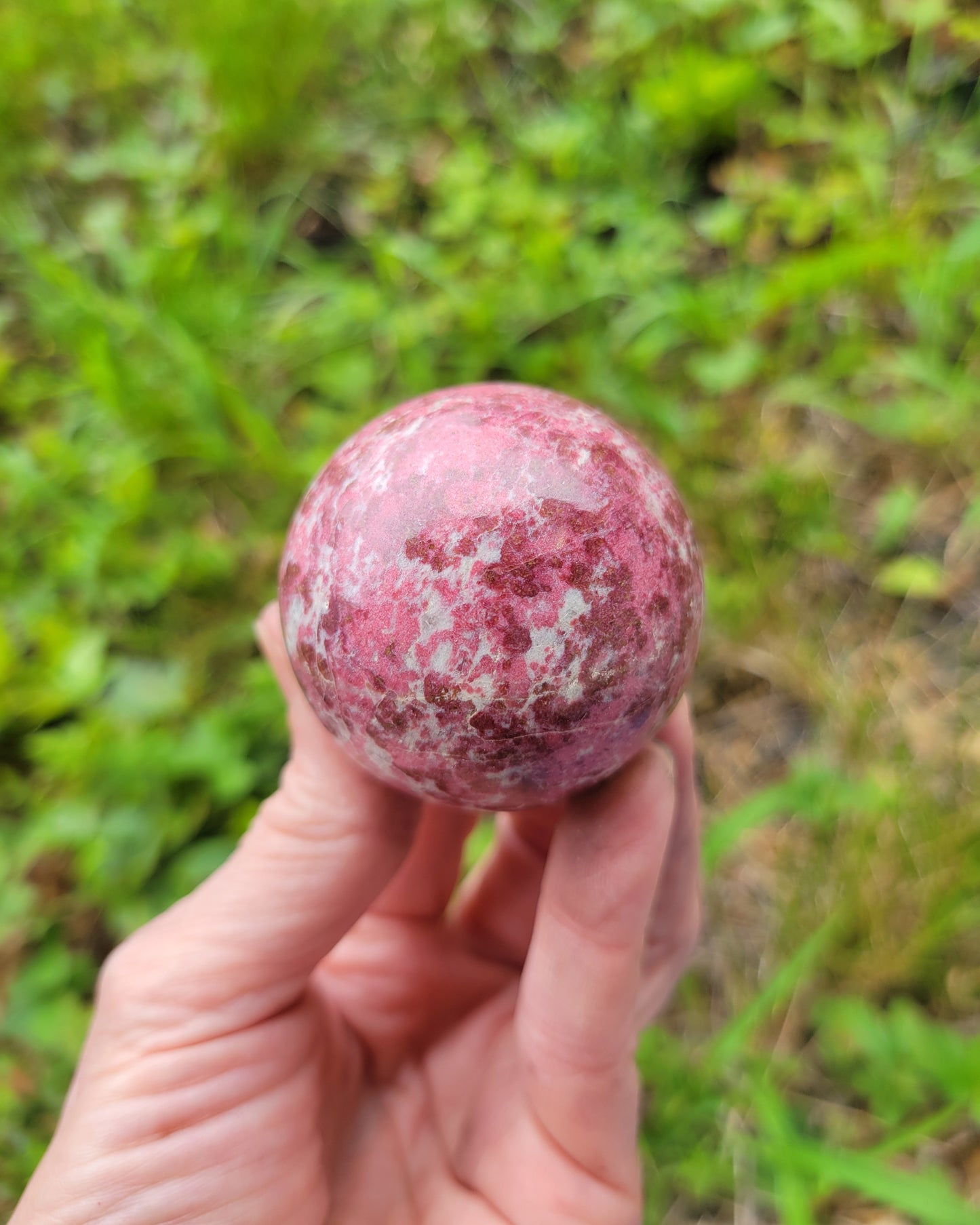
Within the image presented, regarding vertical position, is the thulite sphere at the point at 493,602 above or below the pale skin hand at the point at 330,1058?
above

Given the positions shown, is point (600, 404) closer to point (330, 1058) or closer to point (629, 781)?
point (629, 781)

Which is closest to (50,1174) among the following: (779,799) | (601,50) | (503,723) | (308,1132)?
(308,1132)

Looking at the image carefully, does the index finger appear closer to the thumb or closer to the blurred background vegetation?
the thumb

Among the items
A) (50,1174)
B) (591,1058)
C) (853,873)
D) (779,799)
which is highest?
(50,1174)

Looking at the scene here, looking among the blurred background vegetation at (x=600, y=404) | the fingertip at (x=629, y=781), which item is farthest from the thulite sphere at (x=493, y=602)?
the blurred background vegetation at (x=600, y=404)

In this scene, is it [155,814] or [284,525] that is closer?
[155,814]

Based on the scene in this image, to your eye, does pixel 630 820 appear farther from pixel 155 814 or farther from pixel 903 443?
pixel 903 443

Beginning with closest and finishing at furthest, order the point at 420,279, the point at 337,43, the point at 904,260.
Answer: the point at 904,260 < the point at 420,279 < the point at 337,43

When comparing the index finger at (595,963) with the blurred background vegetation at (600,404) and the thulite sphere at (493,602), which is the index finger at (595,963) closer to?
the thulite sphere at (493,602)
